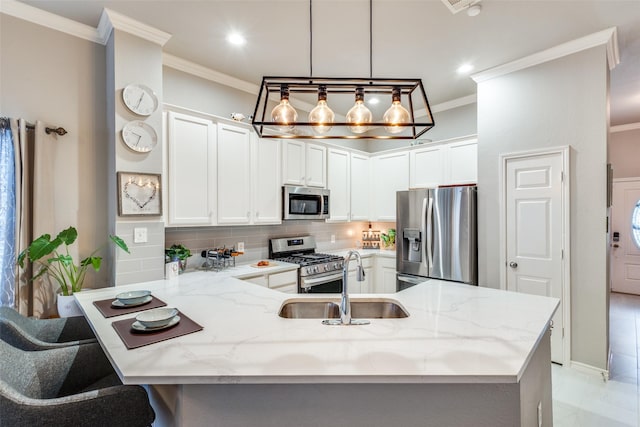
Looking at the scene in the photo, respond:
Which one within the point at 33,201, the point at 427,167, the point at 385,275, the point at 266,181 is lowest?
the point at 385,275

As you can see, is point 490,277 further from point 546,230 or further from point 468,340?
point 468,340

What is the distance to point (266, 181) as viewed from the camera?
3482 millimetres

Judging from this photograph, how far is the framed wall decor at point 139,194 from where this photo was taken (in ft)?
7.78

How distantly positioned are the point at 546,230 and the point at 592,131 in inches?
36.0

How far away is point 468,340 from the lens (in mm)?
1305

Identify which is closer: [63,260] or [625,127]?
[63,260]

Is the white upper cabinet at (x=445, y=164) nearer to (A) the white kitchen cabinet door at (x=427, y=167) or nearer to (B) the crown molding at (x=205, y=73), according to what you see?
(A) the white kitchen cabinet door at (x=427, y=167)

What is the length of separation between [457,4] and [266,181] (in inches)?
91.1

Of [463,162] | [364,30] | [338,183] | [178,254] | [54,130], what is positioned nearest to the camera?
[54,130]

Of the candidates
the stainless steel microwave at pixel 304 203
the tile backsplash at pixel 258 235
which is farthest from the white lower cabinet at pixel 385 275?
the stainless steel microwave at pixel 304 203

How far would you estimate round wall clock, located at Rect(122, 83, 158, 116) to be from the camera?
239cm

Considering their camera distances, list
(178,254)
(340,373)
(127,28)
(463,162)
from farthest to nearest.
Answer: (463,162) < (178,254) < (127,28) < (340,373)

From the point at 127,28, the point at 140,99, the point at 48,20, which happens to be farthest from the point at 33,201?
the point at 127,28

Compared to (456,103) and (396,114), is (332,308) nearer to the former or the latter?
(396,114)
